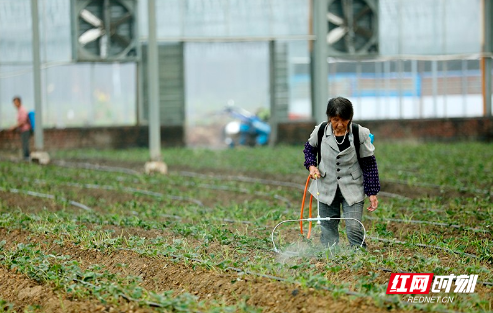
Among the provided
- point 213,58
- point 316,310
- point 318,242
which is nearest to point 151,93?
point 318,242

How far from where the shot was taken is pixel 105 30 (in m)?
23.6

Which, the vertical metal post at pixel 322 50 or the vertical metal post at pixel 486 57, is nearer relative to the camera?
the vertical metal post at pixel 322 50

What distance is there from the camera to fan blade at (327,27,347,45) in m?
17.3

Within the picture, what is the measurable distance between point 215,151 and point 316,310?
18575 mm

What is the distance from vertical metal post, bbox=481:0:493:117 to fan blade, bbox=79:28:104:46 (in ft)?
41.9

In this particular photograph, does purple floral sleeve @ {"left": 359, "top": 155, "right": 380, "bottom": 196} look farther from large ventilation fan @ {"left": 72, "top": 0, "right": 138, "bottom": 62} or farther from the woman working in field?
large ventilation fan @ {"left": 72, "top": 0, "right": 138, "bottom": 62}

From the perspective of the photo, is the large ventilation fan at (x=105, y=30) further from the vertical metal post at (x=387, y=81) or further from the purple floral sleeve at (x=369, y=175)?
the purple floral sleeve at (x=369, y=175)

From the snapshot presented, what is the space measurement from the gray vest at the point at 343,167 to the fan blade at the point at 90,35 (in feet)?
52.8

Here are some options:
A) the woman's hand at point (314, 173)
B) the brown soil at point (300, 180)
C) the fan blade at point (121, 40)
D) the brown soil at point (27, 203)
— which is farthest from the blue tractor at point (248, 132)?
the woman's hand at point (314, 173)

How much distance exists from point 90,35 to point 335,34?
8.04m

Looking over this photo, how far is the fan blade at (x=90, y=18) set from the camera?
23.0 metres

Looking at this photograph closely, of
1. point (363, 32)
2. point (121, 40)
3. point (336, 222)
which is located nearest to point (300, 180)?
point (363, 32)

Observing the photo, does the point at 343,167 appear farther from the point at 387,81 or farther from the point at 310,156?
the point at 387,81

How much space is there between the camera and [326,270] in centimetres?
695
